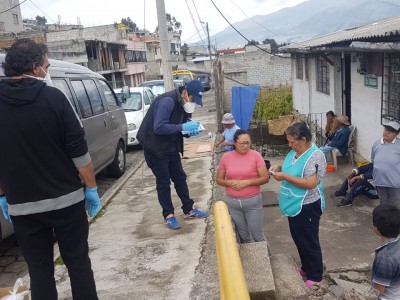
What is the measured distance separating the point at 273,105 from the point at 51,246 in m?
13.0

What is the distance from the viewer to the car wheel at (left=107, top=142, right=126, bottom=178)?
26.0 feet

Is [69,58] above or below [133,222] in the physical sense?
above

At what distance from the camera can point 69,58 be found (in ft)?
75.3

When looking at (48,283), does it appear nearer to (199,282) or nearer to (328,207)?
(199,282)

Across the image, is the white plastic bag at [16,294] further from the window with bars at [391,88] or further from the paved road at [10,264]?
the window with bars at [391,88]

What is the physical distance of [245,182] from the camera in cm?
384

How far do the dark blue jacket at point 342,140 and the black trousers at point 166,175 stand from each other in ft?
15.2

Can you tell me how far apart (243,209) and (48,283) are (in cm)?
191

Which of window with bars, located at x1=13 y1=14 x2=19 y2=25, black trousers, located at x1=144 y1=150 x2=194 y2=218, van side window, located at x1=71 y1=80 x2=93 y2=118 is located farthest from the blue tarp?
window with bars, located at x1=13 y1=14 x2=19 y2=25

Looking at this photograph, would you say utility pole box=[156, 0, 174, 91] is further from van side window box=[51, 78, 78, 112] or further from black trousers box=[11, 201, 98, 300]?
black trousers box=[11, 201, 98, 300]

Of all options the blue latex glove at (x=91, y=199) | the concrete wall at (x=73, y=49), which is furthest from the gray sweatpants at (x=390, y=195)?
the concrete wall at (x=73, y=49)

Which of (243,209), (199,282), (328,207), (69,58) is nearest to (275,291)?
(199,282)

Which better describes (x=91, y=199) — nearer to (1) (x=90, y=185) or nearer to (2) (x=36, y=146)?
(1) (x=90, y=185)

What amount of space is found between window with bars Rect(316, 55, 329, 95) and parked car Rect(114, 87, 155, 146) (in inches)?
195
